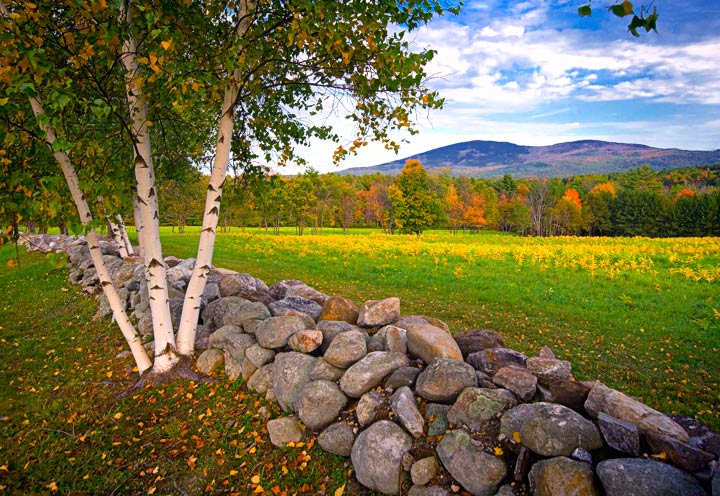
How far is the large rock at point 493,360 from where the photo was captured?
195 inches

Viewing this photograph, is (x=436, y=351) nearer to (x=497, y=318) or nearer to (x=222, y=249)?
(x=497, y=318)

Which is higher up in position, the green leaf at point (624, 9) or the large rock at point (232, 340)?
the green leaf at point (624, 9)

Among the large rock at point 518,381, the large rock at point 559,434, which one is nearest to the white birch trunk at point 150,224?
the large rock at point 518,381

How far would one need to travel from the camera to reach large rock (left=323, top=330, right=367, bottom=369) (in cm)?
523

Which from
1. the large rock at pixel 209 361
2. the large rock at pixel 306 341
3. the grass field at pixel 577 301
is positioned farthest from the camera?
the grass field at pixel 577 301

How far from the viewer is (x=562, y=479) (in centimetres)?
304

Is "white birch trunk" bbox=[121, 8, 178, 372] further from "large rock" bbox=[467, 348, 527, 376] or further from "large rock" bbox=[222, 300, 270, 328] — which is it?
"large rock" bbox=[467, 348, 527, 376]

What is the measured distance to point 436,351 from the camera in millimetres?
4980

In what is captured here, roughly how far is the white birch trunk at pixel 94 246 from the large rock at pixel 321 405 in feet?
10.5

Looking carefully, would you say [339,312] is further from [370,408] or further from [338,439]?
[338,439]

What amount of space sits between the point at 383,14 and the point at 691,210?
A: 83.5 metres

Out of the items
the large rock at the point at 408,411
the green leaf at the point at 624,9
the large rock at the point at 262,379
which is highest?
the green leaf at the point at 624,9

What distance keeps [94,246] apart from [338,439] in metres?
4.52

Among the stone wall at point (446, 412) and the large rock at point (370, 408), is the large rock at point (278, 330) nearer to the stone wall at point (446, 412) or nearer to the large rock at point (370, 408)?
the stone wall at point (446, 412)
